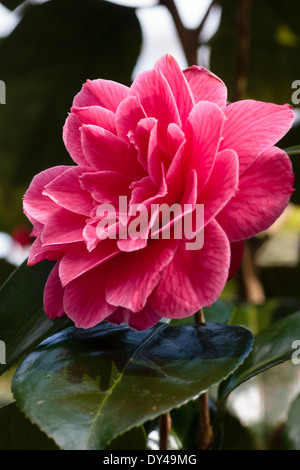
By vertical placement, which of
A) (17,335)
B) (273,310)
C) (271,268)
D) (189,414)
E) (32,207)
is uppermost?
(32,207)

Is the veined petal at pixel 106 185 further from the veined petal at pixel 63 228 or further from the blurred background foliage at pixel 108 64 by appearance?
the blurred background foliage at pixel 108 64

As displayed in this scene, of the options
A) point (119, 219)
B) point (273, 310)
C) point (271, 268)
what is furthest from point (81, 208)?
point (271, 268)

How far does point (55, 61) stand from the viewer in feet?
4.79

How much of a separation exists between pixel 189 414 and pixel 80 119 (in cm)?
45

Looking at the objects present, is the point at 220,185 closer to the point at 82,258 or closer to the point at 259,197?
the point at 259,197

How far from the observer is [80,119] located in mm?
560

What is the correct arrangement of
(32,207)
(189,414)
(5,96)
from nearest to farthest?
(32,207) → (189,414) → (5,96)

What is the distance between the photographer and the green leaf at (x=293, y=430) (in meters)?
0.83

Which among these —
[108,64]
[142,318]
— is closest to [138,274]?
[142,318]

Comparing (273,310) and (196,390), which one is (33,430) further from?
(273,310)

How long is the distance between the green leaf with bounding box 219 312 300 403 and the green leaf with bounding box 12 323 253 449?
15 cm

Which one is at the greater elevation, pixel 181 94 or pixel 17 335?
pixel 181 94

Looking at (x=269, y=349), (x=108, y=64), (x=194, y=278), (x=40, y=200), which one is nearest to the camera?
(x=194, y=278)

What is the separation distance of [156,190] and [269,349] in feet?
1.23
